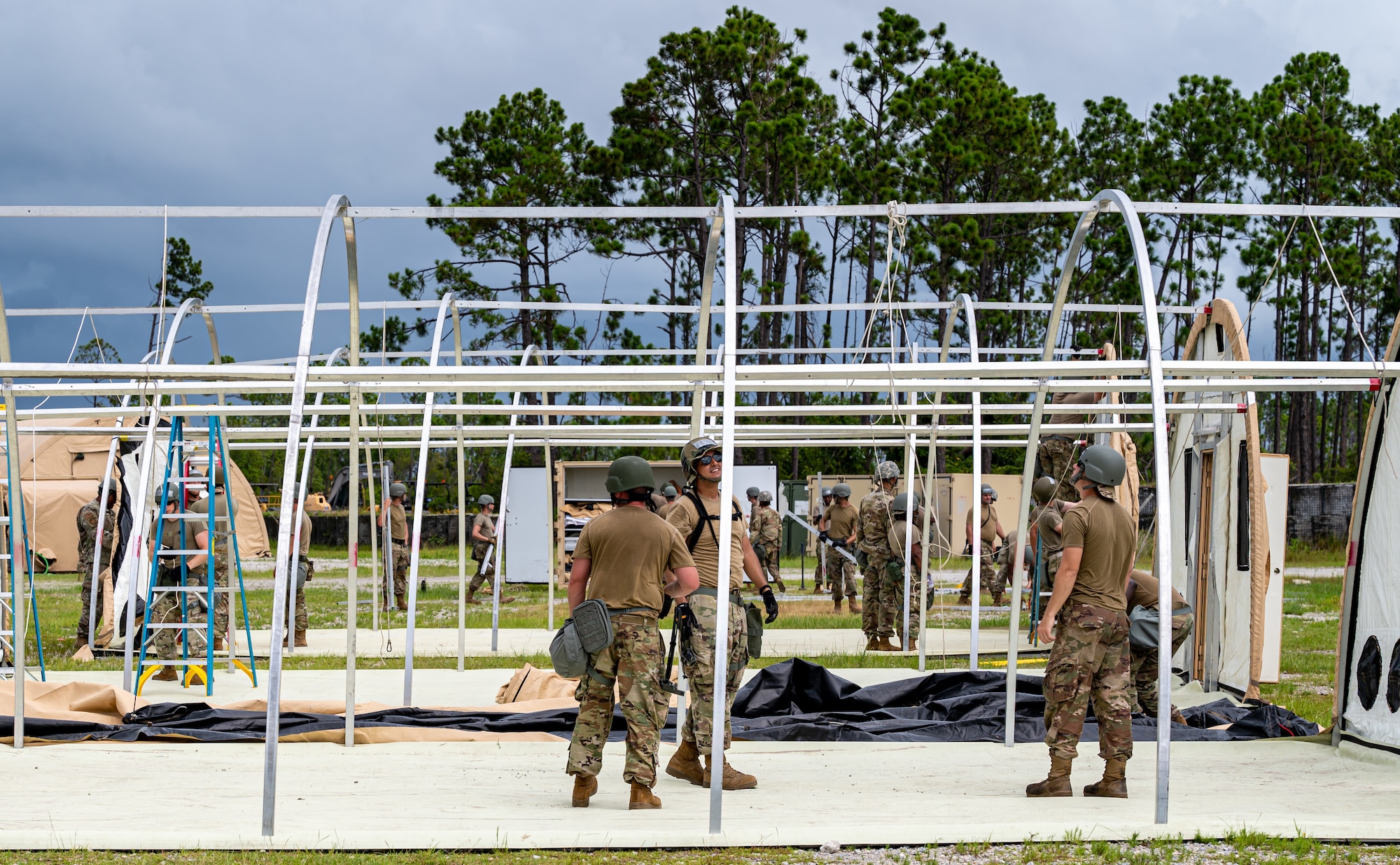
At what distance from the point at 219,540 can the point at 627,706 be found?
331 inches

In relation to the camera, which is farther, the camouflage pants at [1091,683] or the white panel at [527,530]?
the white panel at [527,530]

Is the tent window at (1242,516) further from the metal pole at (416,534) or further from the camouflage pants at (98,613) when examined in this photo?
the camouflage pants at (98,613)

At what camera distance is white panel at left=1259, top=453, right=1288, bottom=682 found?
11.3 m

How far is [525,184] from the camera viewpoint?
32.2 metres

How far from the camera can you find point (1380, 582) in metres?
8.31

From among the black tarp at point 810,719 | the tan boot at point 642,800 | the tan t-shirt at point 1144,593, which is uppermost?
the tan t-shirt at point 1144,593

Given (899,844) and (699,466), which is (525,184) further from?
(899,844)

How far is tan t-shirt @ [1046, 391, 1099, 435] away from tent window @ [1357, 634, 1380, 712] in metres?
5.21

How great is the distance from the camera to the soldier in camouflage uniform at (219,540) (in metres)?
12.0

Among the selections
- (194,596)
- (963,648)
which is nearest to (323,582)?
(194,596)

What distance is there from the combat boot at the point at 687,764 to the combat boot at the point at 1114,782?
2.21 meters

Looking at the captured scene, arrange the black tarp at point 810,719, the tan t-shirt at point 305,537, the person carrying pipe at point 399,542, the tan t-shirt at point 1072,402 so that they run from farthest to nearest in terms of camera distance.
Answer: the person carrying pipe at point 399,542, the tan t-shirt at point 305,537, the tan t-shirt at point 1072,402, the black tarp at point 810,719

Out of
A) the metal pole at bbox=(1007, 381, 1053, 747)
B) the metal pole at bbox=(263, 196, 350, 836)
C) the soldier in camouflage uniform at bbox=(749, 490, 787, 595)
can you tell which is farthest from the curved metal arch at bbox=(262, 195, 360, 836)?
the soldier in camouflage uniform at bbox=(749, 490, 787, 595)

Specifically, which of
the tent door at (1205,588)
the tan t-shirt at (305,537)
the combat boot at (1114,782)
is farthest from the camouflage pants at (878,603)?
the combat boot at (1114,782)
